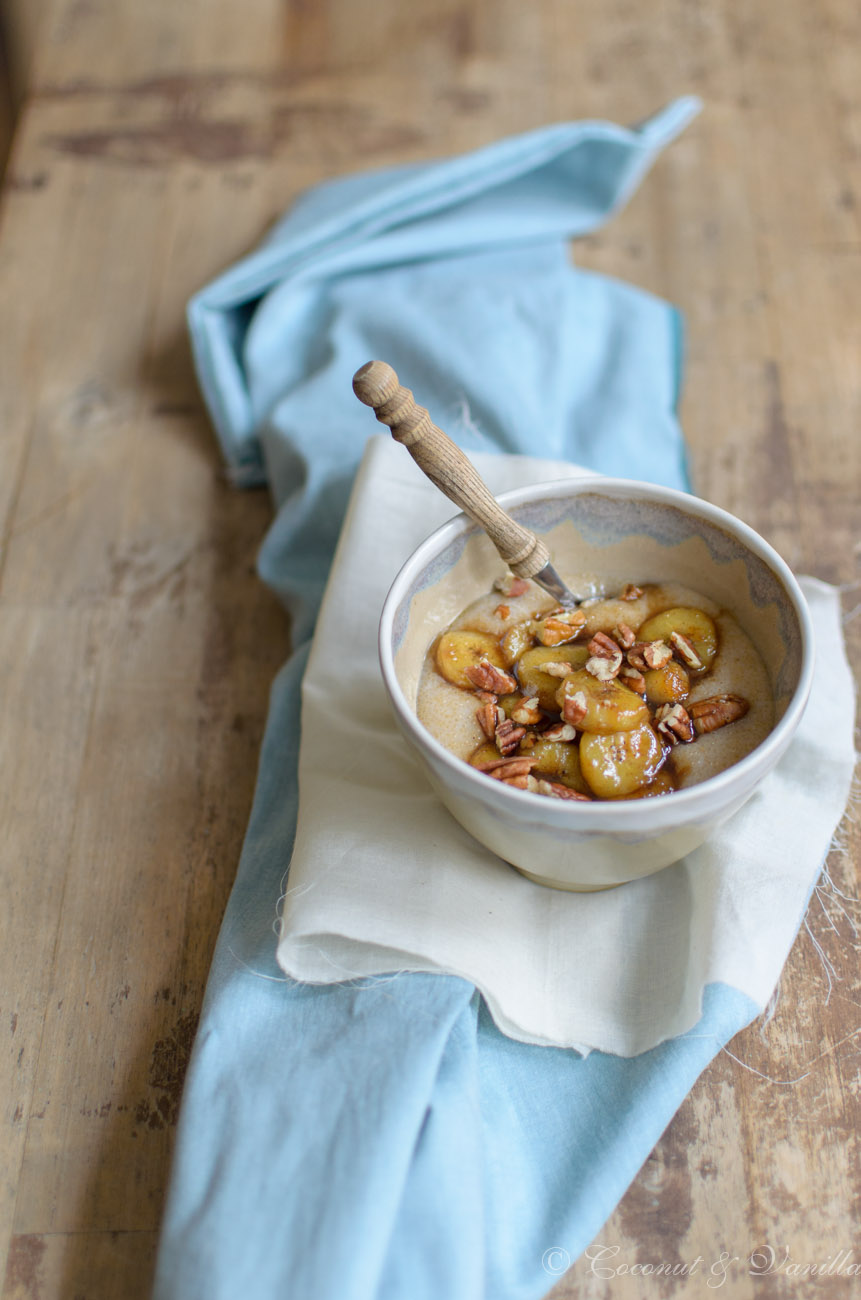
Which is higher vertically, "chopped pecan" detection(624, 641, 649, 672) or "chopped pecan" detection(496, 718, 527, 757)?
"chopped pecan" detection(624, 641, 649, 672)

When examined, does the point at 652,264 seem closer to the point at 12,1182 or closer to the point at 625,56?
the point at 625,56

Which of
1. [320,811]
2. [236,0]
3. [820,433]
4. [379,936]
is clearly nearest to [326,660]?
[320,811]

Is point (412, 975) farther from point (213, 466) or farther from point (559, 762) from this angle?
point (213, 466)

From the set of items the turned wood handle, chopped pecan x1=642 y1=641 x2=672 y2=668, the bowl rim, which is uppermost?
the turned wood handle

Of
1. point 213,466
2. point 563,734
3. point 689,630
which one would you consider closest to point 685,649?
point 689,630

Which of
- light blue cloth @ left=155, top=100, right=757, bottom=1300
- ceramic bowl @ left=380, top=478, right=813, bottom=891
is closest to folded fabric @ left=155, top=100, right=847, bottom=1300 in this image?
light blue cloth @ left=155, top=100, right=757, bottom=1300

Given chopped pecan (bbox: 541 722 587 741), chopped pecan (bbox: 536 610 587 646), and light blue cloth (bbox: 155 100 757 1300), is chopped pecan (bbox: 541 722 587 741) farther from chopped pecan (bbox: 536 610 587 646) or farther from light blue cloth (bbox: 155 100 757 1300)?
light blue cloth (bbox: 155 100 757 1300)

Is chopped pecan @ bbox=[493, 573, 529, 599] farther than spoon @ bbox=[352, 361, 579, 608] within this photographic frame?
Yes
